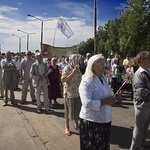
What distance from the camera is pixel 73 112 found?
5250 millimetres

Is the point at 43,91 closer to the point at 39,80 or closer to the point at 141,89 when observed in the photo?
the point at 39,80

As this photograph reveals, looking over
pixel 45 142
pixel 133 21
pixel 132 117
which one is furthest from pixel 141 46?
pixel 45 142

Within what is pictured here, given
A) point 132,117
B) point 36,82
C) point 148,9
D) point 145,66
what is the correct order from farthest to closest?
point 148,9 → point 36,82 → point 132,117 → point 145,66

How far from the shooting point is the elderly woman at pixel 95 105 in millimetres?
2973

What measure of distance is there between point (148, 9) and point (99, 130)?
3828cm

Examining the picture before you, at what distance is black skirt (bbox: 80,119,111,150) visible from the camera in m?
3.10

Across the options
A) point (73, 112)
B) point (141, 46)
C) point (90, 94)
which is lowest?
point (73, 112)

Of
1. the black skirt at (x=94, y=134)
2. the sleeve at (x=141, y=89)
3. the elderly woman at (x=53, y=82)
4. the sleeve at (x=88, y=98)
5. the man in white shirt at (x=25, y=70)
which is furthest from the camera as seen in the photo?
the man in white shirt at (x=25, y=70)

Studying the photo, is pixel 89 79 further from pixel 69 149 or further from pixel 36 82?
pixel 36 82

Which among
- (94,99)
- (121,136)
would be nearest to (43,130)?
(121,136)

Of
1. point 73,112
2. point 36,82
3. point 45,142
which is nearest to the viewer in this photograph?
point 45,142

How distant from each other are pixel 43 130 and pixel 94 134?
2828mm

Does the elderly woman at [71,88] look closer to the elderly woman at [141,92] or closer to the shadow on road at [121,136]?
the shadow on road at [121,136]

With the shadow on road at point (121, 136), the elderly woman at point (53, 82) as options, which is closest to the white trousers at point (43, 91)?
the elderly woman at point (53, 82)
